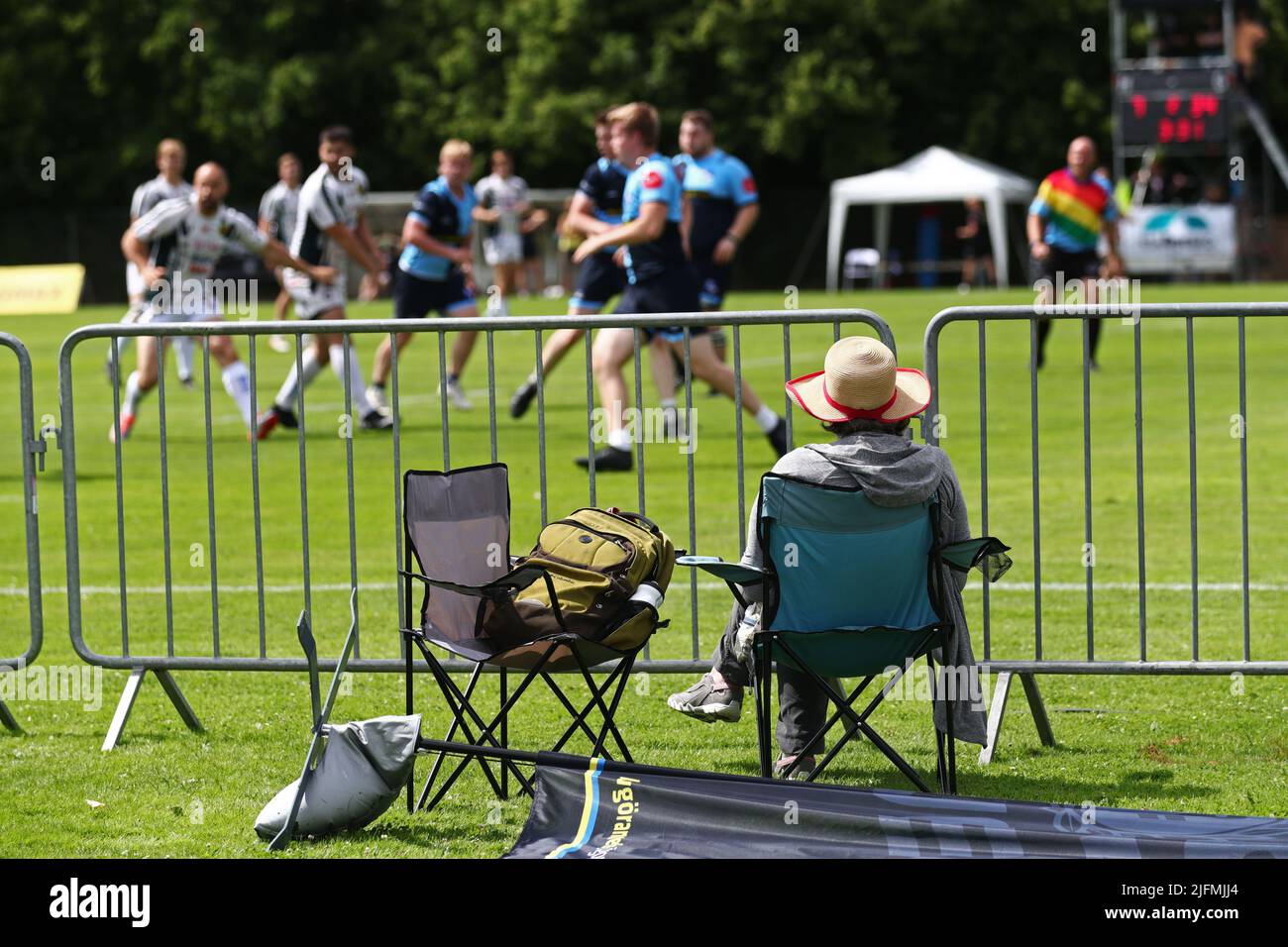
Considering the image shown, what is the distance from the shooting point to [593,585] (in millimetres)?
5496

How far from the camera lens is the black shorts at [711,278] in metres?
16.5

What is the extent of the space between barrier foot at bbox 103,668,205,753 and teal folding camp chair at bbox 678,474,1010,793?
82.8 inches

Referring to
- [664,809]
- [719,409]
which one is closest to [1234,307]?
[664,809]

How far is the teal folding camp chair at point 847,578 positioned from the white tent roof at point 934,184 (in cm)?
3686

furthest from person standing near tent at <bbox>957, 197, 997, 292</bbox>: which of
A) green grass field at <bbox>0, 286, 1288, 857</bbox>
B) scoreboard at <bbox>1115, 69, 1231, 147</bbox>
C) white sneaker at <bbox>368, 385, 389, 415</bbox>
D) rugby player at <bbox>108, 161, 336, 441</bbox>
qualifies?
rugby player at <bbox>108, 161, 336, 441</bbox>

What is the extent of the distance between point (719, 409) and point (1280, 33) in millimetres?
37424

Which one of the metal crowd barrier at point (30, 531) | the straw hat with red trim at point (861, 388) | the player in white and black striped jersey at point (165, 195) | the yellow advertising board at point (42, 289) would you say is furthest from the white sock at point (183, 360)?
the yellow advertising board at point (42, 289)

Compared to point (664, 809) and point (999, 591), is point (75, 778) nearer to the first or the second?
point (664, 809)

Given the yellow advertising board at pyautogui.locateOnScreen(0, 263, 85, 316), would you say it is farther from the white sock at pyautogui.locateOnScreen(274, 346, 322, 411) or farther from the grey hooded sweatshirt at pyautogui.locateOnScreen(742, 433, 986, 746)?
the grey hooded sweatshirt at pyautogui.locateOnScreen(742, 433, 986, 746)

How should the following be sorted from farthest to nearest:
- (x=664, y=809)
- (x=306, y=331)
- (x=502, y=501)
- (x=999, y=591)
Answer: (x=999, y=591) → (x=306, y=331) → (x=502, y=501) → (x=664, y=809)

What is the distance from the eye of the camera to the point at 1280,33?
4853 centimetres

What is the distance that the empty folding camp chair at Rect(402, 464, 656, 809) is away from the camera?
211 inches

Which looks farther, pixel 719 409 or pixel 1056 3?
pixel 1056 3

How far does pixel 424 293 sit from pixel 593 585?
397 inches
